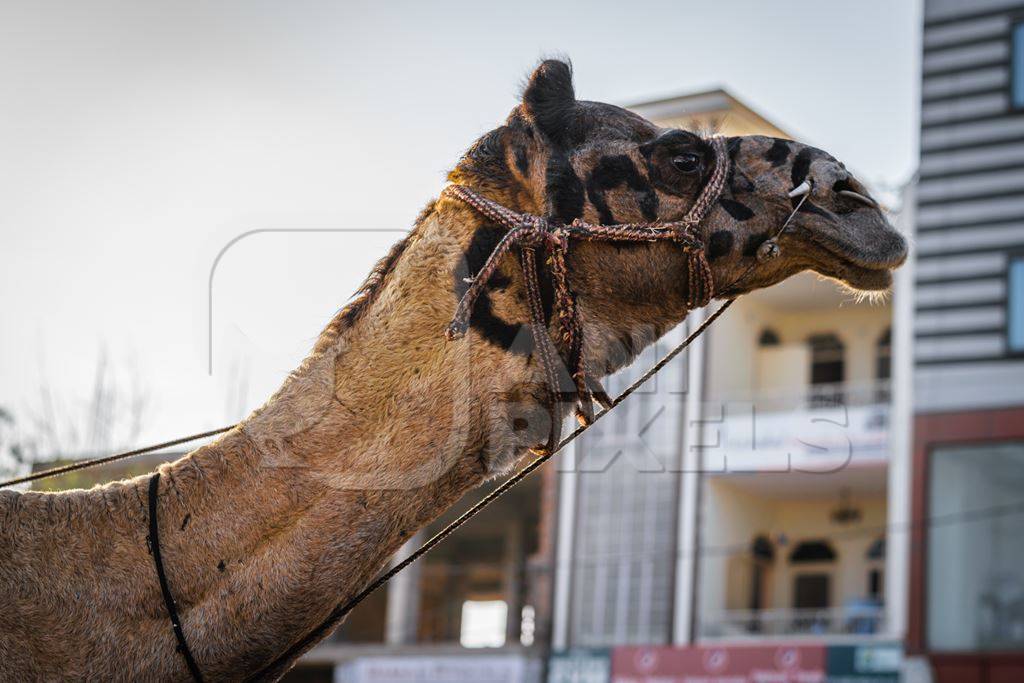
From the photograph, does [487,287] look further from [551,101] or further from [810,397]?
[810,397]

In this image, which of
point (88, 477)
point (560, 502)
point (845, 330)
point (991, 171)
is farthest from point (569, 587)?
point (88, 477)

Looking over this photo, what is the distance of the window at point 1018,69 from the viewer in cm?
2659

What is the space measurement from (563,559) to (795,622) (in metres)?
5.19

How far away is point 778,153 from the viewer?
446cm

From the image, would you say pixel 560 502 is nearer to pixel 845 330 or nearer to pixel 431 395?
pixel 845 330

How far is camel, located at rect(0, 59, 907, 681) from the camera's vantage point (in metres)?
4.09

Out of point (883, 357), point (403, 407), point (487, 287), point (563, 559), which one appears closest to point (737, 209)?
point (487, 287)

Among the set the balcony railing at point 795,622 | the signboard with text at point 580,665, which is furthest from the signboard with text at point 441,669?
the balcony railing at point 795,622

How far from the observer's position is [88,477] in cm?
1744

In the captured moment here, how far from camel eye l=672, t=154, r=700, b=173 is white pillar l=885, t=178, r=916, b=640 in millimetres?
23043

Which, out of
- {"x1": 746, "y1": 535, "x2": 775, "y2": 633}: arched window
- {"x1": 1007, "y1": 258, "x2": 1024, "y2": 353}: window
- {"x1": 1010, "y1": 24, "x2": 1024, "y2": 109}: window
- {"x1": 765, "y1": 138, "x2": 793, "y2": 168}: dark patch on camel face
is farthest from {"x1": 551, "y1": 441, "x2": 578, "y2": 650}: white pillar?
{"x1": 765, "y1": 138, "x2": 793, "y2": 168}: dark patch on camel face

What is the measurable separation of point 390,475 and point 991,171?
2459 centimetres

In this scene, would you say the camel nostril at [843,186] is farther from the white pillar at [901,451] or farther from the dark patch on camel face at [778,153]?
the white pillar at [901,451]

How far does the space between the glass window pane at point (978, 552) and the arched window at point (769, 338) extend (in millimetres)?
9167
